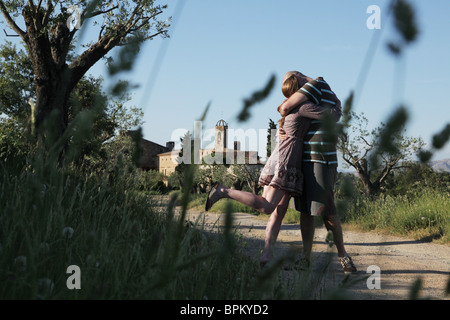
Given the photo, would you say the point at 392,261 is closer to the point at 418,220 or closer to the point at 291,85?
the point at 291,85

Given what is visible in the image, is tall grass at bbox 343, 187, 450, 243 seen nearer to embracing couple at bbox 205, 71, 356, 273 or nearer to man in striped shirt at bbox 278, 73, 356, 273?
man in striped shirt at bbox 278, 73, 356, 273

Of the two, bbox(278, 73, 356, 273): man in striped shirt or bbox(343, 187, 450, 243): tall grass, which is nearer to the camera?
bbox(278, 73, 356, 273): man in striped shirt

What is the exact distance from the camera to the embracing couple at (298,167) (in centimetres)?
432

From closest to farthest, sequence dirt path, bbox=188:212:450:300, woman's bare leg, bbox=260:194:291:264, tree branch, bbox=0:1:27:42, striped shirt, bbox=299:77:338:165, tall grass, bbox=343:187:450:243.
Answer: dirt path, bbox=188:212:450:300 → striped shirt, bbox=299:77:338:165 → woman's bare leg, bbox=260:194:291:264 → tall grass, bbox=343:187:450:243 → tree branch, bbox=0:1:27:42

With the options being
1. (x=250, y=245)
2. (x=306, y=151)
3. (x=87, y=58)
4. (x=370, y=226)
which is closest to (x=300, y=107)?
(x=306, y=151)

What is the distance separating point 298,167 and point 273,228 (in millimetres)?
724

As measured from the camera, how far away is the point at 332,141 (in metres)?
0.85

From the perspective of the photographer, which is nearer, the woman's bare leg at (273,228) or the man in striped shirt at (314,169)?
the man in striped shirt at (314,169)

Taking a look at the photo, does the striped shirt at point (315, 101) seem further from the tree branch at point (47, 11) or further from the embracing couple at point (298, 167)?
the tree branch at point (47, 11)

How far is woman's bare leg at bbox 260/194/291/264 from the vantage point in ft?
14.5

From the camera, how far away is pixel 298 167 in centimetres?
453

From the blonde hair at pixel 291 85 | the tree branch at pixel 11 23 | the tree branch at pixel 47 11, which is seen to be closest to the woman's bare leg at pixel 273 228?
the blonde hair at pixel 291 85

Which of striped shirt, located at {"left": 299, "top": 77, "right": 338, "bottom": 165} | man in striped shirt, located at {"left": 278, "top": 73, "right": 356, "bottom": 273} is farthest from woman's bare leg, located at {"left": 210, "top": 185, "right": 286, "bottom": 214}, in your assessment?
striped shirt, located at {"left": 299, "top": 77, "right": 338, "bottom": 165}
